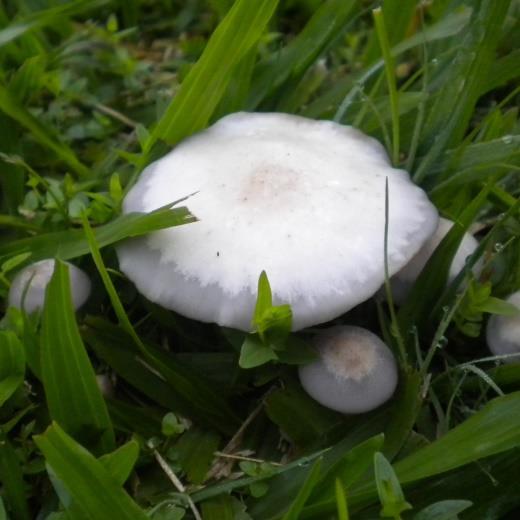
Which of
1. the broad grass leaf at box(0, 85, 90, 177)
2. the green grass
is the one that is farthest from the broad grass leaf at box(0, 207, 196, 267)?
the broad grass leaf at box(0, 85, 90, 177)

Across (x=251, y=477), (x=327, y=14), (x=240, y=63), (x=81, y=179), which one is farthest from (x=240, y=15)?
(x=251, y=477)

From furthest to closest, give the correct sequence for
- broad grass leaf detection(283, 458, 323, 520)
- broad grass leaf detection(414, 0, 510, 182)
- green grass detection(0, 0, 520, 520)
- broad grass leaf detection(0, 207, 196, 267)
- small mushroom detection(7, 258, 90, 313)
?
broad grass leaf detection(414, 0, 510, 182), small mushroom detection(7, 258, 90, 313), broad grass leaf detection(0, 207, 196, 267), green grass detection(0, 0, 520, 520), broad grass leaf detection(283, 458, 323, 520)

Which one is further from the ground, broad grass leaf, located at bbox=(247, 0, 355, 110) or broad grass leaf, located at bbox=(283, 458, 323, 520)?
broad grass leaf, located at bbox=(247, 0, 355, 110)

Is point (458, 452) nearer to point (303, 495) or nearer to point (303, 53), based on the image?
point (303, 495)

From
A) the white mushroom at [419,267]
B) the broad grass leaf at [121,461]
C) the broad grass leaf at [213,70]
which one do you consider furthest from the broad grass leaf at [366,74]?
the broad grass leaf at [121,461]

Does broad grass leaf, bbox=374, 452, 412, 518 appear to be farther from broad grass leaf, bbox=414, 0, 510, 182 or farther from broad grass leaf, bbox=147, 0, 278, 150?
broad grass leaf, bbox=147, 0, 278, 150
